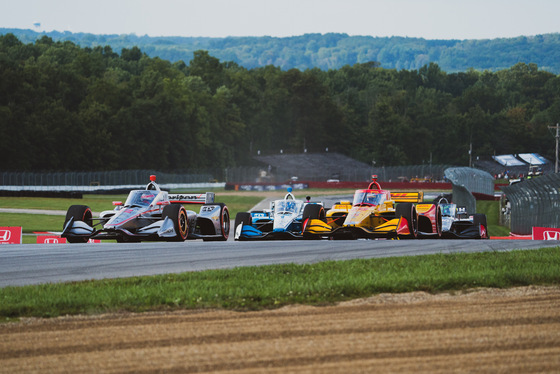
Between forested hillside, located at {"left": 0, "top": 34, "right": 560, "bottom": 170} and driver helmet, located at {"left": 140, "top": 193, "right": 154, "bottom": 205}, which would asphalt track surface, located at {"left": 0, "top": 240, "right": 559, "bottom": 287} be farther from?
forested hillside, located at {"left": 0, "top": 34, "right": 560, "bottom": 170}

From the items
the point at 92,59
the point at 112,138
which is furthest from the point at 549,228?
the point at 92,59

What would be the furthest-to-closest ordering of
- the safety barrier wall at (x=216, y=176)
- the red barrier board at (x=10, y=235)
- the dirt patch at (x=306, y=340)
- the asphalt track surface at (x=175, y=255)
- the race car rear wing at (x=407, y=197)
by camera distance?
the safety barrier wall at (x=216, y=176), the red barrier board at (x=10, y=235), the race car rear wing at (x=407, y=197), the asphalt track surface at (x=175, y=255), the dirt patch at (x=306, y=340)

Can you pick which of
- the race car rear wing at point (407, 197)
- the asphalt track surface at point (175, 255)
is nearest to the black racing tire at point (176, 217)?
the asphalt track surface at point (175, 255)

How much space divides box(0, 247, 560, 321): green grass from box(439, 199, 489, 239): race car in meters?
12.1

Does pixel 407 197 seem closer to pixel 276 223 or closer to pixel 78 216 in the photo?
pixel 276 223

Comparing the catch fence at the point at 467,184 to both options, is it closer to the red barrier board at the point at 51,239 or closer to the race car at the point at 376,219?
the race car at the point at 376,219

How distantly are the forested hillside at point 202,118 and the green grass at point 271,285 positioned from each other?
3180 inches

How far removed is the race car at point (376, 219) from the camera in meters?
23.2

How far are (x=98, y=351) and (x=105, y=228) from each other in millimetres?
13708

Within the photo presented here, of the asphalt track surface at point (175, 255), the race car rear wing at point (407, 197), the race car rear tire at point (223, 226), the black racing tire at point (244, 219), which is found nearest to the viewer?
the asphalt track surface at point (175, 255)

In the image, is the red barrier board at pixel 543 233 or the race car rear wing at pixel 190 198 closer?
the race car rear wing at pixel 190 198

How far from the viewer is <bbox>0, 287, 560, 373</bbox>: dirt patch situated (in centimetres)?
853

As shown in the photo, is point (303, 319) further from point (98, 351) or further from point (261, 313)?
point (98, 351)

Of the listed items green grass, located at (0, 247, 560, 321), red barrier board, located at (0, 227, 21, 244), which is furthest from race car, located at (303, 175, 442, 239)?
red barrier board, located at (0, 227, 21, 244)
